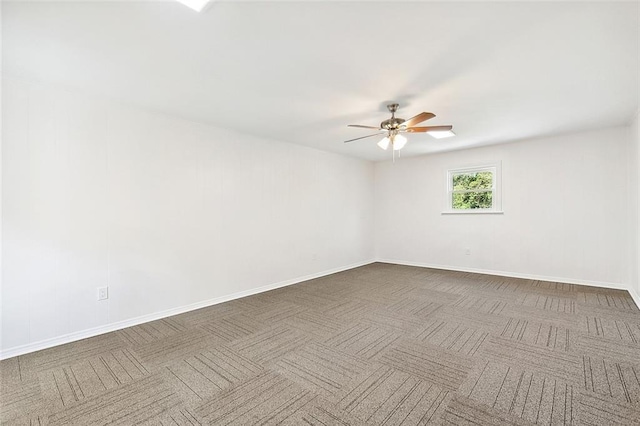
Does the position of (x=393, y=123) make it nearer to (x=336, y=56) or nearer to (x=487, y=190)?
(x=336, y=56)

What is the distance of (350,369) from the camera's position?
2201mm

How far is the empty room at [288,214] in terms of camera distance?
180cm

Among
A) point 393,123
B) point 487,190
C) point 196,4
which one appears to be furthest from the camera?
point 487,190

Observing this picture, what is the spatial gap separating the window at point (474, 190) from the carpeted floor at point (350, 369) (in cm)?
218

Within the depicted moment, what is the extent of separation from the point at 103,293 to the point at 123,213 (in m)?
A: 0.83

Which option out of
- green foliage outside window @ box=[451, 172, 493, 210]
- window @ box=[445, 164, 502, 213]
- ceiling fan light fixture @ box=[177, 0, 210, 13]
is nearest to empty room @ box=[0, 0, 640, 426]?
ceiling fan light fixture @ box=[177, 0, 210, 13]

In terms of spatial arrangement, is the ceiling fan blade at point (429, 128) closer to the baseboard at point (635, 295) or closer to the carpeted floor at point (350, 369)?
the carpeted floor at point (350, 369)

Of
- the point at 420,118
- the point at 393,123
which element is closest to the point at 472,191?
the point at 393,123

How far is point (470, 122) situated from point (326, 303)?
305 cm

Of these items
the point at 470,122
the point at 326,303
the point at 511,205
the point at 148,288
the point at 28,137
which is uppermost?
the point at 470,122

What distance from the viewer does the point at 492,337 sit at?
8.93 ft

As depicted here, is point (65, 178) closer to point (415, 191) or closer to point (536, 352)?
point (536, 352)

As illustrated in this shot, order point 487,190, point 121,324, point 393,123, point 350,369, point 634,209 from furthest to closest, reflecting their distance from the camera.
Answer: point 487,190 → point 634,209 → point 393,123 → point 121,324 → point 350,369

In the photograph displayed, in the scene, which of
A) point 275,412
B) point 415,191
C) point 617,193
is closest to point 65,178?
point 275,412
